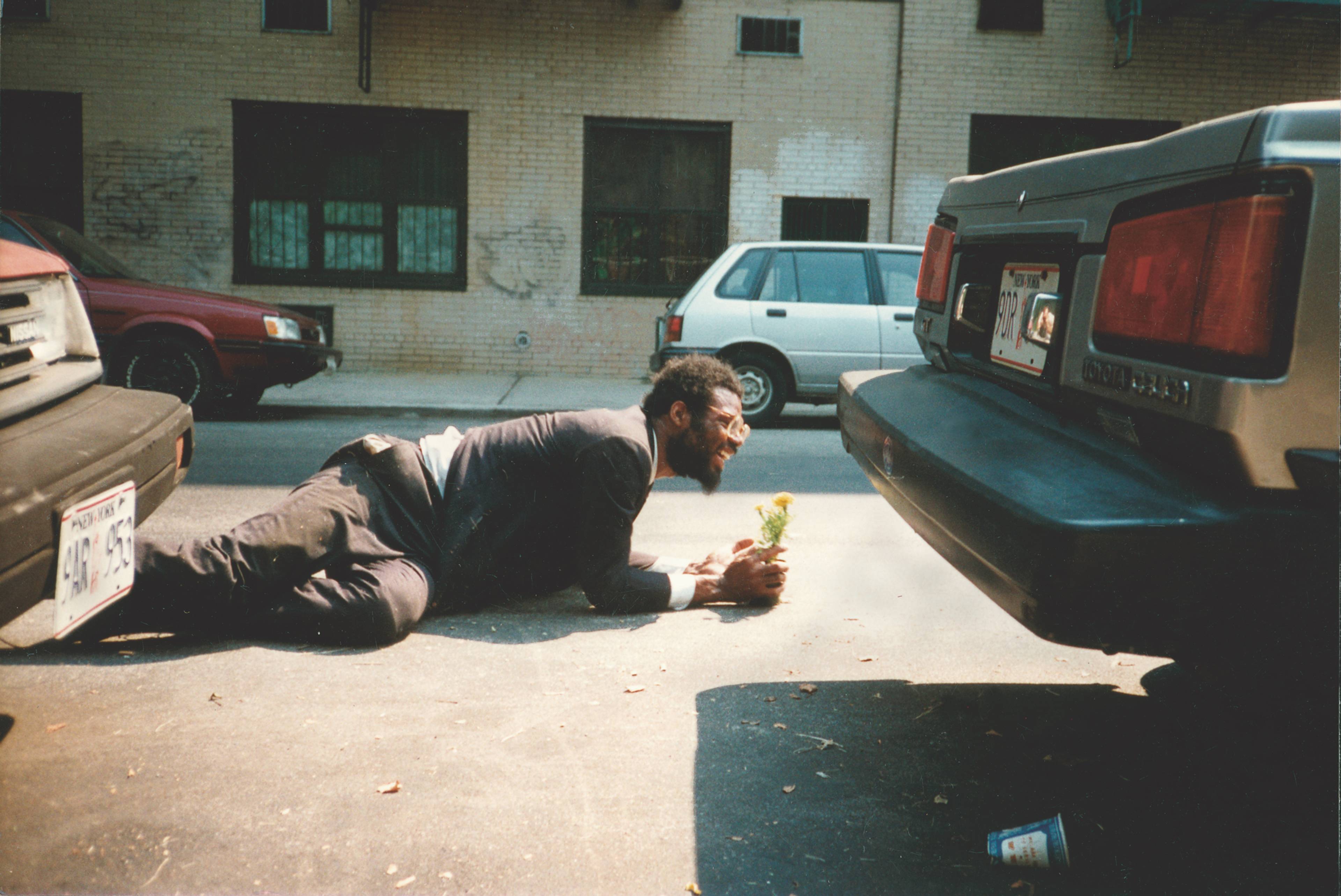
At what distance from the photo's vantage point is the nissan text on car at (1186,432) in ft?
6.38

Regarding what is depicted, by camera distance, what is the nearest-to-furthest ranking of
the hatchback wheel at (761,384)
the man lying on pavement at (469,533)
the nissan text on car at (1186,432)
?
the nissan text on car at (1186,432) → the man lying on pavement at (469,533) → the hatchback wheel at (761,384)

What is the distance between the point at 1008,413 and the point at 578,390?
9753mm

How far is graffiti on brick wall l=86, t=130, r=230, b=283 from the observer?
13.6 m

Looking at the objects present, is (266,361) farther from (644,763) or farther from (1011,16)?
(1011,16)

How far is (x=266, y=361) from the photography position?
29.9 feet

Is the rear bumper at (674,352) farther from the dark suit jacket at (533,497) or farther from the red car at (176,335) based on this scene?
the dark suit jacket at (533,497)

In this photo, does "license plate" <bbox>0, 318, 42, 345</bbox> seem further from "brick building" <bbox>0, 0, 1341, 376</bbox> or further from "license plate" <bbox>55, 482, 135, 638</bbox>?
"brick building" <bbox>0, 0, 1341, 376</bbox>

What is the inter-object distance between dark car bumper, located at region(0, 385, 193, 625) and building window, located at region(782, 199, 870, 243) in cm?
1156

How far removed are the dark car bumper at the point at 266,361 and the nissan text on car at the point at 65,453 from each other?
609cm

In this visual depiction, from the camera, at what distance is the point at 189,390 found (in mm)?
8930

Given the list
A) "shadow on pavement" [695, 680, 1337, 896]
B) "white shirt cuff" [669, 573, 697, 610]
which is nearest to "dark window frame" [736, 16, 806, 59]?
"white shirt cuff" [669, 573, 697, 610]

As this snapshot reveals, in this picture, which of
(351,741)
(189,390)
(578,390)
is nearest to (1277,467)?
(351,741)

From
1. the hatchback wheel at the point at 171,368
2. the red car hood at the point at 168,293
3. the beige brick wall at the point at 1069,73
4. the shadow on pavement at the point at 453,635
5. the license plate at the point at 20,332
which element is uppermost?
the beige brick wall at the point at 1069,73

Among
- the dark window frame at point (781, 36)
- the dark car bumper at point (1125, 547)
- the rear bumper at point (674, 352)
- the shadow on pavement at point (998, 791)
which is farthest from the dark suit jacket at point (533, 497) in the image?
the dark window frame at point (781, 36)
